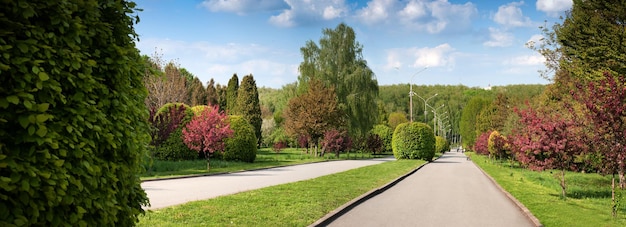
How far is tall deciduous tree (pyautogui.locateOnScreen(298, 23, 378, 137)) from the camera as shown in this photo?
4631 centimetres

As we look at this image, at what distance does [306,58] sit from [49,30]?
1782 inches

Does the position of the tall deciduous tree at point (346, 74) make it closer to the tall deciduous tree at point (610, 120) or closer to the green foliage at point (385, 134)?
the green foliage at point (385, 134)

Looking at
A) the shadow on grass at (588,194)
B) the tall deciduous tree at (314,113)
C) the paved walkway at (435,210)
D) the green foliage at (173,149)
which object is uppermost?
the tall deciduous tree at (314,113)

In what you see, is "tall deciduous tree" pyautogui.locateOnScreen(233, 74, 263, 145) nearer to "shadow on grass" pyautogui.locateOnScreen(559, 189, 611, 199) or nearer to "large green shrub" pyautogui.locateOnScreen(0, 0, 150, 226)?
"shadow on grass" pyautogui.locateOnScreen(559, 189, 611, 199)

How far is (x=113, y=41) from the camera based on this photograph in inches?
183

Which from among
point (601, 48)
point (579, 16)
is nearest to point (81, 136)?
point (601, 48)

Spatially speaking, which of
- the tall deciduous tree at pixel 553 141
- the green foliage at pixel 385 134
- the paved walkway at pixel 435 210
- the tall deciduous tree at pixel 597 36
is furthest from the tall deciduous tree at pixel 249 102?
the tall deciduous tree at pixel 553 141

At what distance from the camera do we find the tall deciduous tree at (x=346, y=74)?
4631 cm

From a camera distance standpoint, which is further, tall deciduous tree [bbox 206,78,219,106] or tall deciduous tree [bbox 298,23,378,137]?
tall deciduous tree [bbox 206,78,219,106]

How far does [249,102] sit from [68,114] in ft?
182

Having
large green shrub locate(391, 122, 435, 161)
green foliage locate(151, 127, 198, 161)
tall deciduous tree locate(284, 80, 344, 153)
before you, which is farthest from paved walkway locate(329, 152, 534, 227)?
tall deciduous tree locate(284, 80, 344, 153)

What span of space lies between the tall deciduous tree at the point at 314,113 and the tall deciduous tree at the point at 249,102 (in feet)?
50.4

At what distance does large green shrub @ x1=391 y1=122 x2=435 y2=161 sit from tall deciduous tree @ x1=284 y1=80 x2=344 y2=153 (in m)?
6.26

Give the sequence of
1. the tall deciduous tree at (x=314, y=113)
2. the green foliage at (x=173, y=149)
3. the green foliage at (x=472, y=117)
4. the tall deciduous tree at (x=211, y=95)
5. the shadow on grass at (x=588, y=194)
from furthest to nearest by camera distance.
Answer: the green foliage at (x=472, y=117) < the tall deciduous tree at (x=211, y=95) < the tall deciduous tree at (x=314, y=113) < the green foliage at (x=173, y=149) < the shadow on grass at (x=588, y=194)
